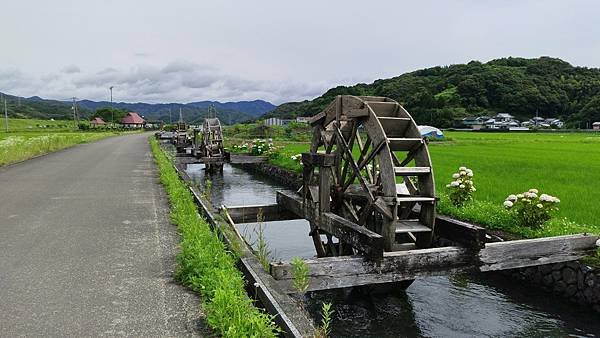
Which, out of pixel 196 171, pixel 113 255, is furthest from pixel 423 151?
pixel 196 171

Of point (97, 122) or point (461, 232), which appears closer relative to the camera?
point (461, 232)

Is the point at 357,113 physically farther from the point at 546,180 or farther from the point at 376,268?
the point at 546,180

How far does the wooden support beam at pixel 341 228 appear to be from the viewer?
5711 mm

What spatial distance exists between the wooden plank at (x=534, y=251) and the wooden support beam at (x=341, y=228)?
60.1 inches

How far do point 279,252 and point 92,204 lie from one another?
4.33 m

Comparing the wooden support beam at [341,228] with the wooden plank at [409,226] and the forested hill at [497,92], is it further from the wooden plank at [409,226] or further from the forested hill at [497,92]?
the forested hill at [497,92]

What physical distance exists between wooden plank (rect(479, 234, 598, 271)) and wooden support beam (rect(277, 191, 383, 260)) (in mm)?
1526

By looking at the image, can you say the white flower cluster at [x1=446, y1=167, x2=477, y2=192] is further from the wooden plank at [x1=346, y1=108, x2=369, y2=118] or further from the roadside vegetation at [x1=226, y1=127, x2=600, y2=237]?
the wooden plank at [x1=346, y1=108, x2=369, y2=118]

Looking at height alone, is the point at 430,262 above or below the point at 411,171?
below

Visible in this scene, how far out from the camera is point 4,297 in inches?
194

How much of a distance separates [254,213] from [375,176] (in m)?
2.52

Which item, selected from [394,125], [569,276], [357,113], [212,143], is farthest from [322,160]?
[212,143]

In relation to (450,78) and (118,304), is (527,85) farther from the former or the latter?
(118,304)

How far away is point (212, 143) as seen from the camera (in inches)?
1022
